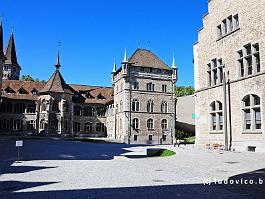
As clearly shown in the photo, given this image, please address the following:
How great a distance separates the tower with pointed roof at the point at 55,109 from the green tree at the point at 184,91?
38.2m

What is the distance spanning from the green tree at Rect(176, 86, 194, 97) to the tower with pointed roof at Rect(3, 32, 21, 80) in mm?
48476

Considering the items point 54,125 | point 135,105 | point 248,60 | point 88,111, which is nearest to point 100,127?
point 88,111

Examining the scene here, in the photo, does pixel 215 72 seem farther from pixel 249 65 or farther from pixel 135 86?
pixel 135 86

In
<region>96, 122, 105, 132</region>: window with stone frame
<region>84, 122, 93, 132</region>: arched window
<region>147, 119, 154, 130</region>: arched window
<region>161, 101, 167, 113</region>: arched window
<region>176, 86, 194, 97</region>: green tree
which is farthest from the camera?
<region>176, 86, 194, 97</region>: green tree

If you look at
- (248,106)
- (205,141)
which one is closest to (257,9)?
(248,106)

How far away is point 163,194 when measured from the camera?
771 cm

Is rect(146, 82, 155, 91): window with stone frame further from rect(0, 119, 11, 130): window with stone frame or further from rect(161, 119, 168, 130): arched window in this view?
rect(0, 119, 11, 130): window with stone frame

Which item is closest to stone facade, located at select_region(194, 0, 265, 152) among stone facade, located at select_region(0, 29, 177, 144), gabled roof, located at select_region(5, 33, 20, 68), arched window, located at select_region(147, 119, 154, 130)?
stone facade, located at select_region(0, 29, 177, 144)

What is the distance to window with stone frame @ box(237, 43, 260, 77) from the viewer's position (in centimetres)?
2133

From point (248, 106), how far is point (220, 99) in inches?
128

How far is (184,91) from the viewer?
84625mm

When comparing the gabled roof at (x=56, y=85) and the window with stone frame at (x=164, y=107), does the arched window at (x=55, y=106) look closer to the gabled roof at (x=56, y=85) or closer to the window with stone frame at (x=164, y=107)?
the gabled roof at (x=56, y=85)

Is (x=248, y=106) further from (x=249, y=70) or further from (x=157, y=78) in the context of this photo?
(x=157, y=78)

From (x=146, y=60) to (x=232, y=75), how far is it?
107ft
